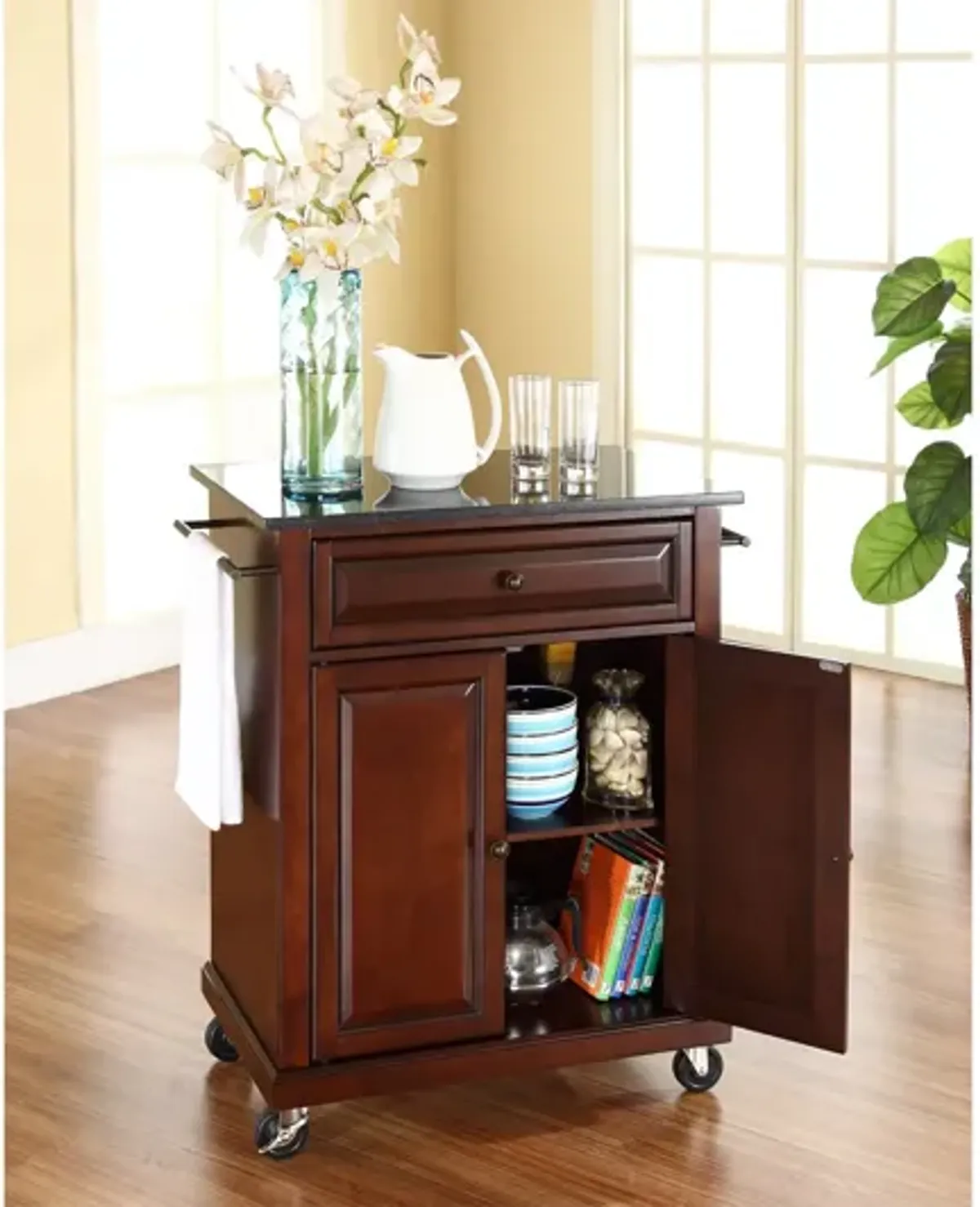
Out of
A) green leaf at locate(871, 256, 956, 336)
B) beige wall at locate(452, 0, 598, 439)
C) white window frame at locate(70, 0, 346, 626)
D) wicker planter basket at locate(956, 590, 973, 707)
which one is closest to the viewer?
green leaf at locate(871, 256, 956, 336)

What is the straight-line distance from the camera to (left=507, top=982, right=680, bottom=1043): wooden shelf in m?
3.10

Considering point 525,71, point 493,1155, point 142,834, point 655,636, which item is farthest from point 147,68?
point 493,1155

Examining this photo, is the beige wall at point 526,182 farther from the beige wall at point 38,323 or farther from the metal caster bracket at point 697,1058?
the metal caster bracket at point 697,1058

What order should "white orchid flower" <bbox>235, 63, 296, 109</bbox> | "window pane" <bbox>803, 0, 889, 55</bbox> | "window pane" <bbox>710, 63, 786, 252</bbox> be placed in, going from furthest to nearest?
"window pane" <bbox>710, 63, 786, 252</bbox> < "window pane" <bbox>803, 0, 889, 55</bbox> < "white orchid flower" <bbox>235, 63, 296, 109</bbox>

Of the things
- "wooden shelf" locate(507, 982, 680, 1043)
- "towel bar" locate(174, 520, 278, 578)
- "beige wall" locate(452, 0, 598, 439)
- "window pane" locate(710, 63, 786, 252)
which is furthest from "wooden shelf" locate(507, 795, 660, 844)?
"beige wall" locate(452, 0, 598, 439)

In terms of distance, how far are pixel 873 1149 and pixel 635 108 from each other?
3524 millimetres

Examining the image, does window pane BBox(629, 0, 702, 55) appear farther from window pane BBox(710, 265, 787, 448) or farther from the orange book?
the orange book

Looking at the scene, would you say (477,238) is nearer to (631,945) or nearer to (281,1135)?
(631,945)

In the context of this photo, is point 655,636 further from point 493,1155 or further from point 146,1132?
point 146,1132

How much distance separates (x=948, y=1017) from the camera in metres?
3.50

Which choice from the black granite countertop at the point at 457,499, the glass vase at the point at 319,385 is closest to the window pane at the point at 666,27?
the black granite countertop at the point at 457,499

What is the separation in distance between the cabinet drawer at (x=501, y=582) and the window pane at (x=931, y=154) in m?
2.54

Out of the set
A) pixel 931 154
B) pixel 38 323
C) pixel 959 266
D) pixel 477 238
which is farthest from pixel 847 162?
pixel 38 323

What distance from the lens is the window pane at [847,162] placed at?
5434 mm
